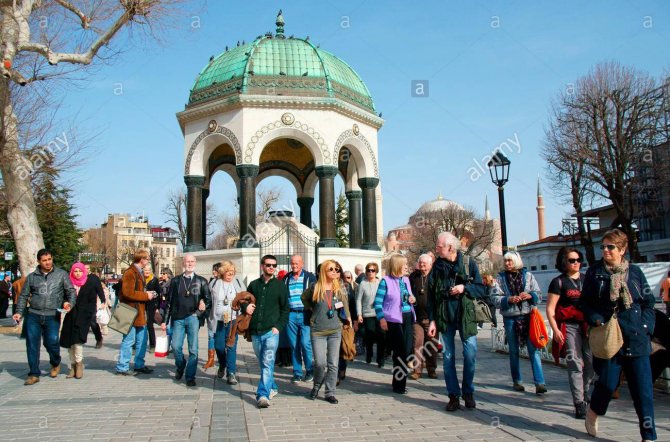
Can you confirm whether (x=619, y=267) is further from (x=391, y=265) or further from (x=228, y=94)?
(x=228, y=94)

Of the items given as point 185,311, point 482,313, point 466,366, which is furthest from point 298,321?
point 482,313

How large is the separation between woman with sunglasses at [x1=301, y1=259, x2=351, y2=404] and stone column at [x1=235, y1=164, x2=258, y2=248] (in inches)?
486

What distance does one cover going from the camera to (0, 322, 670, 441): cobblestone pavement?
4.99 metres

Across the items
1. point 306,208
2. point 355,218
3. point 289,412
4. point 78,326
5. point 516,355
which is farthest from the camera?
point 306,208

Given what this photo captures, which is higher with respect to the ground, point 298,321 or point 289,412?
point 298,321

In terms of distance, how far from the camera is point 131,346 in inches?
339

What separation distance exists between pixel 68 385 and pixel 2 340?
7.82 m

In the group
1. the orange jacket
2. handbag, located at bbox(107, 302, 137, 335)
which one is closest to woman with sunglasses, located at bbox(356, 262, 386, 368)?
→ the orange jacket

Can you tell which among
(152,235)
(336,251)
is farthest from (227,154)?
(152,235)

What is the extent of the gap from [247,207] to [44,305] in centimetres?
1143

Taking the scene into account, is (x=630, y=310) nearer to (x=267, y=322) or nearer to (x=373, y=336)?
(x=267, y=322)

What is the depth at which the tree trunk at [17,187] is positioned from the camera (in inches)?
535

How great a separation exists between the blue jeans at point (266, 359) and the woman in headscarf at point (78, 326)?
3.21 meters

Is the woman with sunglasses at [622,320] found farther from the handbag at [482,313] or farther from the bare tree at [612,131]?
the bare tree at [612,131]
